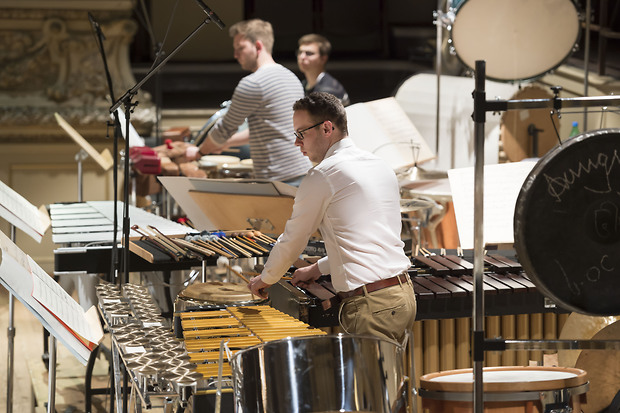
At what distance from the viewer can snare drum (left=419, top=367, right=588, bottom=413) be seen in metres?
2.54

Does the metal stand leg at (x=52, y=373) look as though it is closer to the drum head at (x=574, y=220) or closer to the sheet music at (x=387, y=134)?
the drum head at (x=574, y=220)

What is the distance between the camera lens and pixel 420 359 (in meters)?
3.62

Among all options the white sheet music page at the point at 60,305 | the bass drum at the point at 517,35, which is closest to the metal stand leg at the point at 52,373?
the white sheet music page at the point at 60,305

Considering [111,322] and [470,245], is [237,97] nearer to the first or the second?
[470,245]

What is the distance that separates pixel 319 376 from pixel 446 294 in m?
1.35

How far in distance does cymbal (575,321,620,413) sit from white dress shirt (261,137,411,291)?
73cm

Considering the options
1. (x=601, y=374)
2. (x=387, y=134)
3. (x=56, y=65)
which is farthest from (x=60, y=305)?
(x=56, y=65)

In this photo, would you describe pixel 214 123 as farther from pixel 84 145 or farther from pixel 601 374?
pixel 601 374

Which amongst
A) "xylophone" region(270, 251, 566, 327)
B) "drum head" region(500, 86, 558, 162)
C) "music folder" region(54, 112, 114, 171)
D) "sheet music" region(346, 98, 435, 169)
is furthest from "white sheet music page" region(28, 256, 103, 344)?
"drum head" region(500, 86, 558, 162)

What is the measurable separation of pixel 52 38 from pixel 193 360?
5324 millimetres

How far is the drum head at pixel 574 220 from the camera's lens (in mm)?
2301

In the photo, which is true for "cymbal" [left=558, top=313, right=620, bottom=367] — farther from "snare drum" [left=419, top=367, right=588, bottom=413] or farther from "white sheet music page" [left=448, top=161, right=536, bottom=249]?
"snare drum" [left=419, top=367, right=588, bottom=413]

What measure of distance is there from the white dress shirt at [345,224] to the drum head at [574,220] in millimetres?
999

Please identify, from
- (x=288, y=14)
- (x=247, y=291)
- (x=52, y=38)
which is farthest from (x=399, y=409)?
(x=288, y=14)
